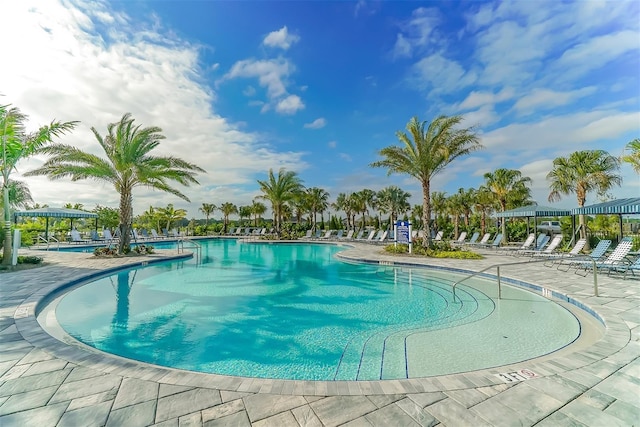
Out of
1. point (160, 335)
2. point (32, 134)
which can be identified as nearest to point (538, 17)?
point (160, 335)

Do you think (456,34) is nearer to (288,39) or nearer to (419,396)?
(288,39)

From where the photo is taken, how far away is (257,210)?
45094mm

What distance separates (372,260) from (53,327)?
1052 cm

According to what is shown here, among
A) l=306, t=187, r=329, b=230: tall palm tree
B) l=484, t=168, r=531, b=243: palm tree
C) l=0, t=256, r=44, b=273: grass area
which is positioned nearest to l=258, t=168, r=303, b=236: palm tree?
l=306, t=187, r=329, b=230: tall palm tree

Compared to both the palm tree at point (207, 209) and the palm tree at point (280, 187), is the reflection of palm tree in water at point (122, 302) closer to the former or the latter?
the palm tree at point (280, 187)

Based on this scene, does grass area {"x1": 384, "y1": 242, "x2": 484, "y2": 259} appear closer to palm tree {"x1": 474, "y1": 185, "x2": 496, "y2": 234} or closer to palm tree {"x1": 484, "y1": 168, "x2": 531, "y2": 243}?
palm tree {"x1": 484, "y1": 168, "x2": 531, "y2": 243}

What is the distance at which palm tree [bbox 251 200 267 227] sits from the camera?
44406mm

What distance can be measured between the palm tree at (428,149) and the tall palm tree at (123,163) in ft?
35.4

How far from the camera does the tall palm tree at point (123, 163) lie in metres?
11.8

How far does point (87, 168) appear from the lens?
1199cm

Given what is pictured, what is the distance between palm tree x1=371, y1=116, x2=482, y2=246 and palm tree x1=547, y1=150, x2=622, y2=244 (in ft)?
19.7

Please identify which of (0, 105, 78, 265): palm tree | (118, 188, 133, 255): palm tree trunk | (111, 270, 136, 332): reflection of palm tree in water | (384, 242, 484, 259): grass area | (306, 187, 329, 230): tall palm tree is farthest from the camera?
(306, 187, 329, 230): tall palm tree

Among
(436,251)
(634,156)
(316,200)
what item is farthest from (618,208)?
(316,200)

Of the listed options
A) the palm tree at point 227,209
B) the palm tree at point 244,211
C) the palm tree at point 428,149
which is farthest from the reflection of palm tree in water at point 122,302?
the palm tree at point 244,211
